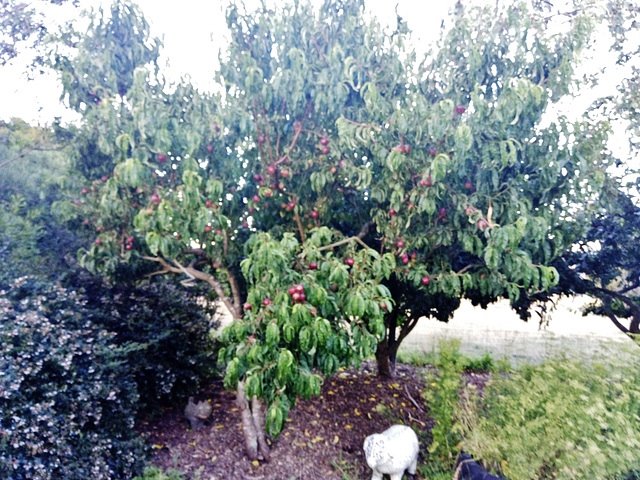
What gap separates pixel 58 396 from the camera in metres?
3.65

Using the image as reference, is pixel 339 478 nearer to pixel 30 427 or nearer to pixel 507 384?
pixel 507 384

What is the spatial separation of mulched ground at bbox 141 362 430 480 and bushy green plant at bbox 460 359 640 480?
1355 millimetres

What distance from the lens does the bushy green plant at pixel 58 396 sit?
3.30m

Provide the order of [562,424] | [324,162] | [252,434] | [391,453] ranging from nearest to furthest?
[562,424]
[391,453]
[324,162]
[252,434]

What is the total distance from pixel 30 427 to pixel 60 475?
1.53 ft

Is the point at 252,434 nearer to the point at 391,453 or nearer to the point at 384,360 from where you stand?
the point at 391,453

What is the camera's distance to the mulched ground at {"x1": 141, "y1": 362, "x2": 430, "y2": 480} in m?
4.42

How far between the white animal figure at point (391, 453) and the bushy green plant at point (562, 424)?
558 mm

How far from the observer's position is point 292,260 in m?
3.66

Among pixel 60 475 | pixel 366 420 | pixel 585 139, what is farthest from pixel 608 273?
pixel 60 475

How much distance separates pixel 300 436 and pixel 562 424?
8.88ft

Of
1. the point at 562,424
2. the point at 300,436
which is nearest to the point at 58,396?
the point at 300,436

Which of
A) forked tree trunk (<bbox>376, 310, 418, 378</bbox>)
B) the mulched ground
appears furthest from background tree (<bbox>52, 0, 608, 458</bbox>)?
forked tree trunk (<bbox>376, 310, 418, 378</bbox>)

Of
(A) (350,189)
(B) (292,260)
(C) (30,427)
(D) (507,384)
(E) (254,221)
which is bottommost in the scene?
(C) (30,427)
